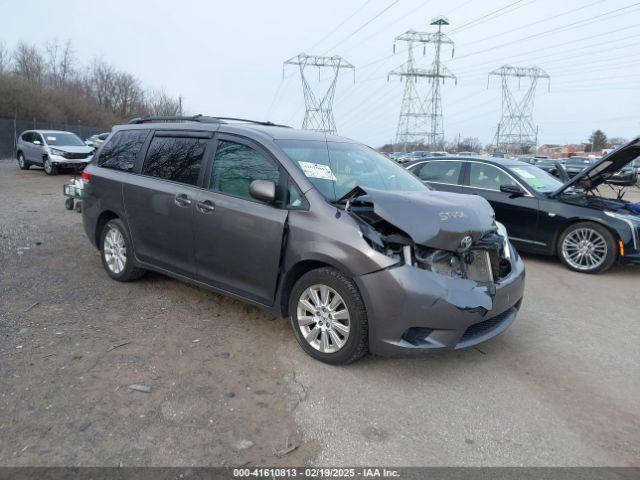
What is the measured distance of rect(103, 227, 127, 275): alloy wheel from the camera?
5.35 metres

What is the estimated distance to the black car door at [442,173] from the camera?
837cm

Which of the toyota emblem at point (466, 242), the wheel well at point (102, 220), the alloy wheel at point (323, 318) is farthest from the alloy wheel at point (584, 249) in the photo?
the wheel well at point (102, 220)

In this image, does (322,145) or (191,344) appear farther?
(322,145)

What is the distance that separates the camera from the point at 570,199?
7.22m

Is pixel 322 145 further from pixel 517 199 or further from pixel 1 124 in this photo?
pixel 1 124

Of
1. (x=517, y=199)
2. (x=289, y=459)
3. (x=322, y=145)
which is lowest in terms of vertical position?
(x=289, y=459)

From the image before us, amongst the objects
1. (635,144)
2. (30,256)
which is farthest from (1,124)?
(635,144)

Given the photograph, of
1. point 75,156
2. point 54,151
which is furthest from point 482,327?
point 54,151

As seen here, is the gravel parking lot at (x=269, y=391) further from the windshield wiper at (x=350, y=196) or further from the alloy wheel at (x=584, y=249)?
the alloy wheel at (x=584, y=249)

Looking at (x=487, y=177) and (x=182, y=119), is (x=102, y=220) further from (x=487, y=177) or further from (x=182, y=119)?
(x=487, y=177)

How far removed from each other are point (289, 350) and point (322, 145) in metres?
1.91

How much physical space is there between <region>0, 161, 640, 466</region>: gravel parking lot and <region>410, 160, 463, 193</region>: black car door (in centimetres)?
353

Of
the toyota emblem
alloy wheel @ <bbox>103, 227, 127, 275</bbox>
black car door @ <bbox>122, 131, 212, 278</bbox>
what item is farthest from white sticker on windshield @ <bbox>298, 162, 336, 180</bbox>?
alloy wheel @ <bbox>103, 227, 127, 275</bbox>

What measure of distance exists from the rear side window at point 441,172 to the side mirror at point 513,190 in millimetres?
959
